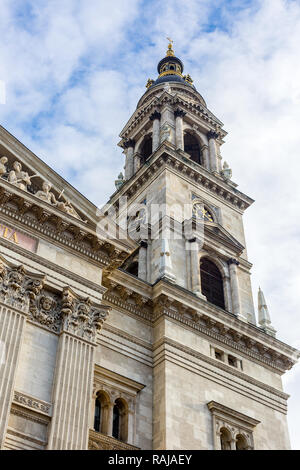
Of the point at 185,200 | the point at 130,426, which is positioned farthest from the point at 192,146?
the point at 130,426

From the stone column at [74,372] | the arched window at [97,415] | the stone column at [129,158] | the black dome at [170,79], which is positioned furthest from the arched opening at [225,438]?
the black dome at [170,79]

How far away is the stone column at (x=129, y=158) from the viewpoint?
154 ft

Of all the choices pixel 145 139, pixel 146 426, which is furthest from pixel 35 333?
pixel 145 139

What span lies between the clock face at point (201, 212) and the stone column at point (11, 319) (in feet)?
51.1

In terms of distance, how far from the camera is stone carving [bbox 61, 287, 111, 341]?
25.3m

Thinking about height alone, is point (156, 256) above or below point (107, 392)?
above

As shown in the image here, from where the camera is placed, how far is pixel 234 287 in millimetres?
36562

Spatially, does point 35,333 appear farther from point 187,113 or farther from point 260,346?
point 187,113

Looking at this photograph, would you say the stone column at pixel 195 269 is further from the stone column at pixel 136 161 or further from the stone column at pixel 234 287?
the stone column at pixel 136 161

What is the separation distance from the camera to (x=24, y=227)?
1049 inches

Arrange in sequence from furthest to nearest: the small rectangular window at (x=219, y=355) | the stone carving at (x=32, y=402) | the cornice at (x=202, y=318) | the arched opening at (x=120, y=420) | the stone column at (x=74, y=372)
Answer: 1. the small rectangular window at (x=219, y=355)
2. the cornice at (x=202, y=318)
3. the arched opening at (x=120, y=420)
4. the stone column at (x=74, y=372)
5. the stone carving at (x=32, y=402)

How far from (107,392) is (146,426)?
1.94 m

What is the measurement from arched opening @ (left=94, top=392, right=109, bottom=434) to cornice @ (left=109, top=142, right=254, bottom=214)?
55.9ft

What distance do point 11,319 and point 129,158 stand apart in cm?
2649
